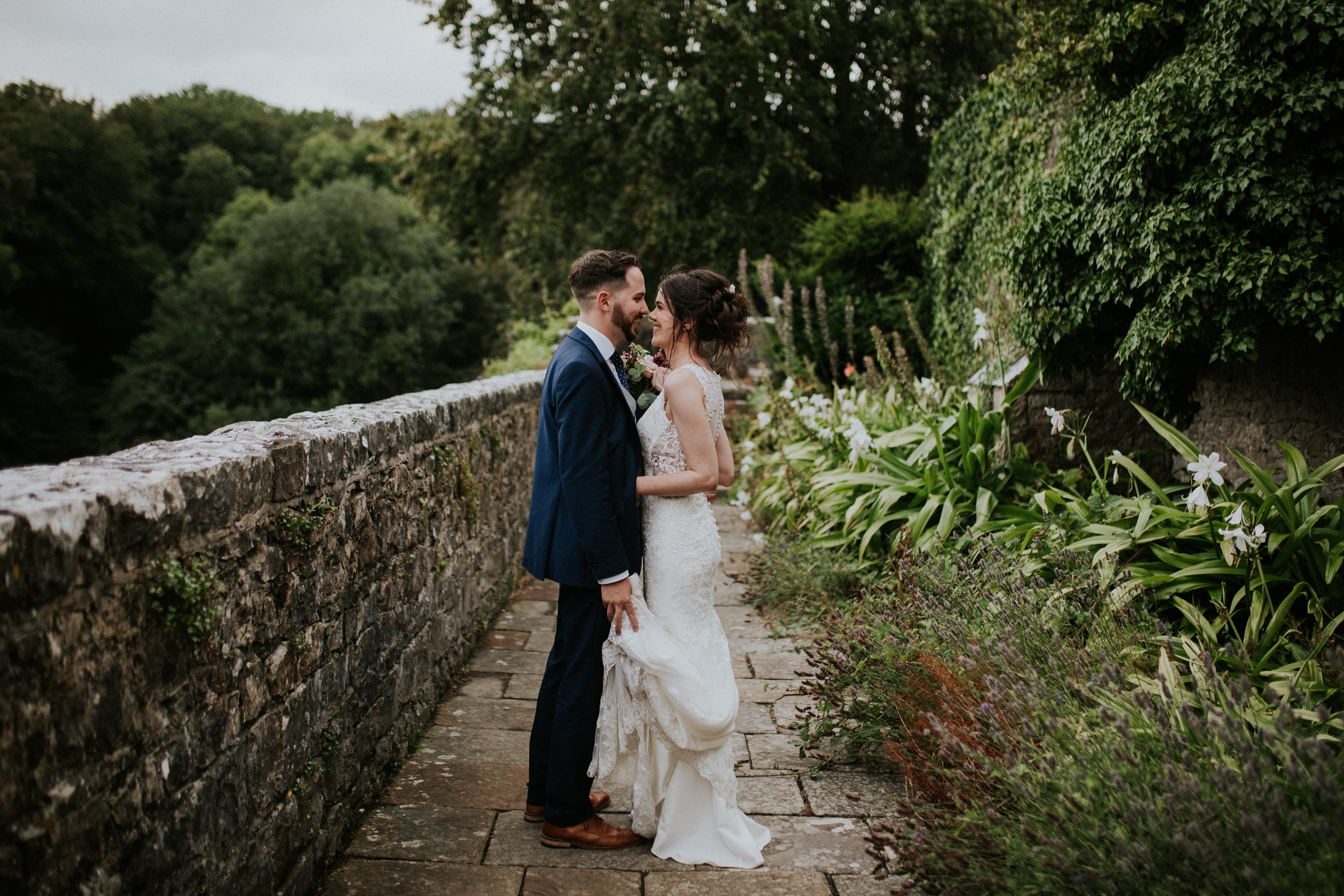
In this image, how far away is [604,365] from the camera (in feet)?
8.61

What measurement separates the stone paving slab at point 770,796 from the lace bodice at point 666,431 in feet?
3.94

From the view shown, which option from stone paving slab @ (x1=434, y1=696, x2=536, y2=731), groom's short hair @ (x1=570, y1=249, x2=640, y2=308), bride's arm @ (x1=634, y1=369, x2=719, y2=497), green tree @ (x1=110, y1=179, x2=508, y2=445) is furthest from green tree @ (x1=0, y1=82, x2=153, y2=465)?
bride's arm @ (x1=634, y1=369, x2=719, y2=497)

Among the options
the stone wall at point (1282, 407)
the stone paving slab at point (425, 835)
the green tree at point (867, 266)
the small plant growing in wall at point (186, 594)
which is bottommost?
the stone paving slab at point (425, 835)

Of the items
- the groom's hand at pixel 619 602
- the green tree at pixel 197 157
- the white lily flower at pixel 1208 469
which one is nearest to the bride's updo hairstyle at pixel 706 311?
the groom's hand at pixel 619 602

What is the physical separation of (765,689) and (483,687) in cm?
135

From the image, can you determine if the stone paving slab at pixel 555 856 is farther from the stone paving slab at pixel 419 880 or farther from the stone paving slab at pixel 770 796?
the stone paving slab at pixel 770 796

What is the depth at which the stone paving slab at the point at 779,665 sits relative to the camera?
405 cm

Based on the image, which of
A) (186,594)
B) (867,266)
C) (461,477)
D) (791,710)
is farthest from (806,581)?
(867,266)

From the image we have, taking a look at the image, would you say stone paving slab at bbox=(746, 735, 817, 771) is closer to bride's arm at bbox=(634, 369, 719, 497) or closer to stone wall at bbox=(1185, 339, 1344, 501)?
bride's arm at bbox=(634, 369, 719, 497)

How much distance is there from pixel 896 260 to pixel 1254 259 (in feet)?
25.5

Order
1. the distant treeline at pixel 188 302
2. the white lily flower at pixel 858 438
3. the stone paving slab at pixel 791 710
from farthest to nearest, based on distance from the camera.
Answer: the distant treeline at pixel 188 302 → the white lily flower at pixel 858 438 → the stone paving slab at pixel 791 710

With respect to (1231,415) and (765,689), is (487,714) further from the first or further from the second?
(1231,415)

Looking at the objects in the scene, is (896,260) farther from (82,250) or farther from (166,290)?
(82,250)

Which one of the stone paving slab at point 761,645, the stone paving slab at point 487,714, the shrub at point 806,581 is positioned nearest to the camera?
the stone paving slab at point 487,714
